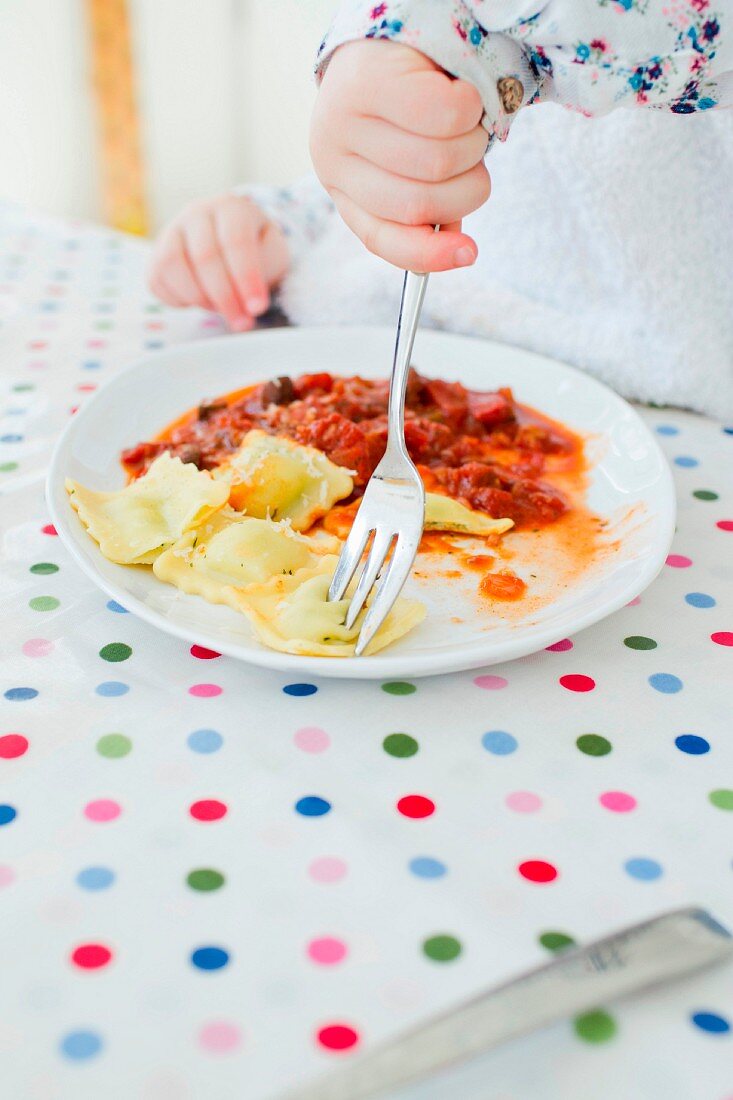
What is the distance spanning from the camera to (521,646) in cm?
71

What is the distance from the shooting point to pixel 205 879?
577 millimetres

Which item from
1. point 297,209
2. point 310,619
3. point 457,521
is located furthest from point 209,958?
point 297,209

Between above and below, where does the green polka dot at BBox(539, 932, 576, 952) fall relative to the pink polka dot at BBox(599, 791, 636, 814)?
above

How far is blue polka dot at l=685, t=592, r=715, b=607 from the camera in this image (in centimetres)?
85

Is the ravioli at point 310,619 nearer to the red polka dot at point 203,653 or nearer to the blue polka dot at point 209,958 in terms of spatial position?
the red polka dot at point 203,653

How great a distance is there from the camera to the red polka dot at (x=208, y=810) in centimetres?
62

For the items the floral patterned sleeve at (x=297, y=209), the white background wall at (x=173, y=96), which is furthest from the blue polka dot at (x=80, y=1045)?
the white background wall at (x=173, y=96)

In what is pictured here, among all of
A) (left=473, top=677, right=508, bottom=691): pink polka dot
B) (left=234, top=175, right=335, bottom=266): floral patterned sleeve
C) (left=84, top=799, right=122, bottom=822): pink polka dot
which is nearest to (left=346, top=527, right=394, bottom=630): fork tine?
(left=473, top=677, right=508, bottom=691): pink polka dot

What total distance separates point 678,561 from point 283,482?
1.19 ft

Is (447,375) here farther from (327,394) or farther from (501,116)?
(501,116)

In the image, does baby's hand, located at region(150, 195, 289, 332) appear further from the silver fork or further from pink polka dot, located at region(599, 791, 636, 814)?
pink polka dot, located at region(599, 791, 636, 814)

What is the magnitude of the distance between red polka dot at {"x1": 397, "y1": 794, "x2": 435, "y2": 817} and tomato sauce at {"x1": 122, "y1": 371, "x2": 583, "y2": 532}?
1.20 ft

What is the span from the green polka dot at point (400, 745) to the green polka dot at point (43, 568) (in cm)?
35

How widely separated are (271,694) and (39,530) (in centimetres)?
34
